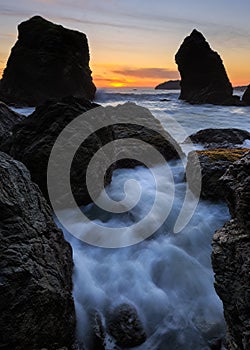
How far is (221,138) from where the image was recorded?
1000 centimetres

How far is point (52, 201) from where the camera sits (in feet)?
17.1

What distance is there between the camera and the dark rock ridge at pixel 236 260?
8.60 feet

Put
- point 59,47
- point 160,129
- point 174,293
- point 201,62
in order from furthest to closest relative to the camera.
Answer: point 201,62
point 59,47
point 160,129
point 174,293

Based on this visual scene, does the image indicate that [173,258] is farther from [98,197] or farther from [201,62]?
[201,62]

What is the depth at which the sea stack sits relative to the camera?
50791 millimetres

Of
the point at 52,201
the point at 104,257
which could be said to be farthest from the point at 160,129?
the point at 104,257

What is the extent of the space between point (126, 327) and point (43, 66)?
41.7 meters

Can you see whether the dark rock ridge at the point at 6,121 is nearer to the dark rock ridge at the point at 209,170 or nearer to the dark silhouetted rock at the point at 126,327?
the dark rock ridge at the point at 209,170

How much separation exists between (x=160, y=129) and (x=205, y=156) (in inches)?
109

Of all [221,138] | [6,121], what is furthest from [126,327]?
[221,138]

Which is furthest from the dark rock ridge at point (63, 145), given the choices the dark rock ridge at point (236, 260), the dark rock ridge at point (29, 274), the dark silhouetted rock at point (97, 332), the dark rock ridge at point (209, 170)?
the dark rock ridge at point (236, 260)

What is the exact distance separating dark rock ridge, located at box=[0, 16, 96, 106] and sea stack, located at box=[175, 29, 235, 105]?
771 inches

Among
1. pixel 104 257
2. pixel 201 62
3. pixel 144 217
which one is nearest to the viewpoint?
pixel 104 257

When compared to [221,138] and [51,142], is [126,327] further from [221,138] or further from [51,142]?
[221,138]
